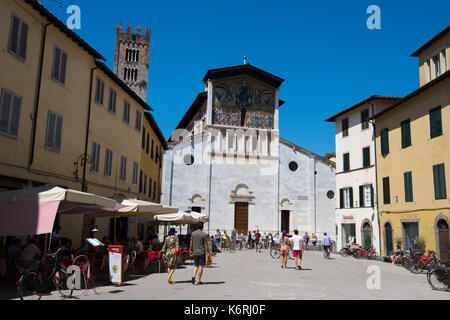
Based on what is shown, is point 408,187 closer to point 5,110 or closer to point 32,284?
point 5,110

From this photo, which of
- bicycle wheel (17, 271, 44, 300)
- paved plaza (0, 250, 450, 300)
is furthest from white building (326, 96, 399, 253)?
bicycle wheel (17, 271, 44, 300)

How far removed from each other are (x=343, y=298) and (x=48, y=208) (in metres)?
7.09

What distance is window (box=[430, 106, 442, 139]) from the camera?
2047 cm

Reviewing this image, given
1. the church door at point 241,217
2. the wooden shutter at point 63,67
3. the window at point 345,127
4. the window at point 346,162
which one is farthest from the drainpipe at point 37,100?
the church door at point 241,217

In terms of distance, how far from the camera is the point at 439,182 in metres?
20.2

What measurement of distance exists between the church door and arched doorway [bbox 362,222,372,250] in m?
13.5

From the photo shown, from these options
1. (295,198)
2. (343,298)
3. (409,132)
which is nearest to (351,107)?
(409,132)

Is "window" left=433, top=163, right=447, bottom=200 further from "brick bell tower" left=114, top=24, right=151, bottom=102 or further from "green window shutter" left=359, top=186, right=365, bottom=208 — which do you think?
"brick bell tower" left=114, top=24, right=151, bottom=102

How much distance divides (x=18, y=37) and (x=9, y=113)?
256cm

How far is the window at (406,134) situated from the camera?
23.3 metres

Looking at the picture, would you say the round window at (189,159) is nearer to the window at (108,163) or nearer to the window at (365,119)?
the window at (365,119)

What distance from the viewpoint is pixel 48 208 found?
914 cm
